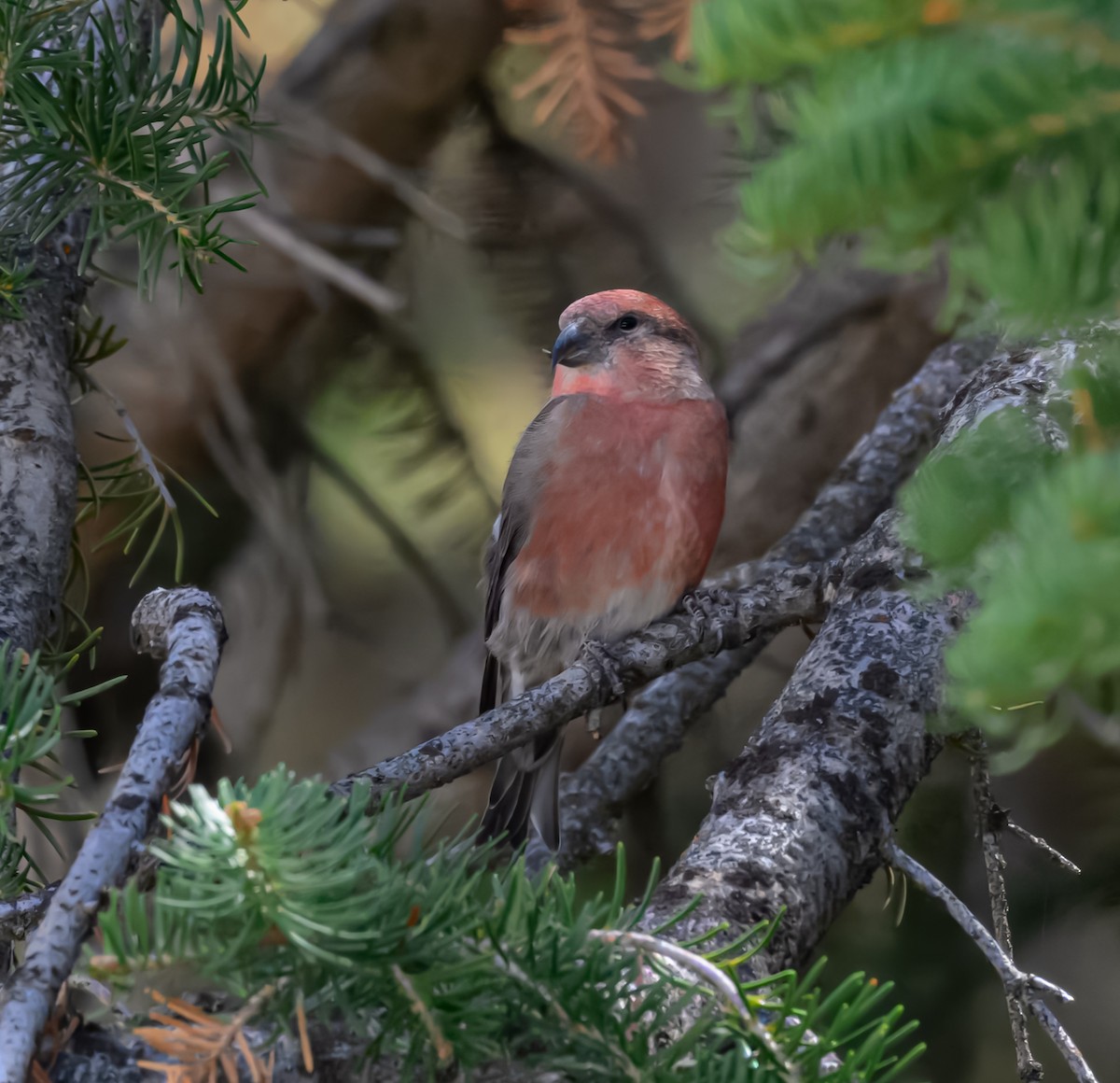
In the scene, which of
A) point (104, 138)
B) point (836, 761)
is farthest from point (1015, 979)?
point (104, 138)

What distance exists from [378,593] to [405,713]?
73cm

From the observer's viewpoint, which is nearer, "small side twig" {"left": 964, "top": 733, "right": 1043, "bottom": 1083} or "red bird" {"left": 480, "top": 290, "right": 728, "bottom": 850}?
"small side twig" {"left": 964, "top": 733, "right": 1043, "bottom": 1083}

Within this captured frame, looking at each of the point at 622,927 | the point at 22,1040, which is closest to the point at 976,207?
the point at 622,927

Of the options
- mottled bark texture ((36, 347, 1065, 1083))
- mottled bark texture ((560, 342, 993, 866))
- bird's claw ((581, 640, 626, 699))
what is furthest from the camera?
mottled bark texture ((560, 342, 993, 866))

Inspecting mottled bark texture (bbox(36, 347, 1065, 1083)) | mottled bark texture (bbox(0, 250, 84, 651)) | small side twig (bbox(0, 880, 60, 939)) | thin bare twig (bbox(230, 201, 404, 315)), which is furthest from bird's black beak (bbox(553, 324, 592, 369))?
small side twig (bbox(0, 880, 60, 939))

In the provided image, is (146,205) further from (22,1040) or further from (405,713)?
(405,713)

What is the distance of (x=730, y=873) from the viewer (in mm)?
1338

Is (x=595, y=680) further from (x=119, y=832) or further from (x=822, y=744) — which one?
(x=119, y=832)

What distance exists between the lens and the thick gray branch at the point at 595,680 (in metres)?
1.26

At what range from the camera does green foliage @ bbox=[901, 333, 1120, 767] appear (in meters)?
0.45

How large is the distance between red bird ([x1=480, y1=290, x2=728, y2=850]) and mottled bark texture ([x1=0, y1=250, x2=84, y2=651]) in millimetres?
999

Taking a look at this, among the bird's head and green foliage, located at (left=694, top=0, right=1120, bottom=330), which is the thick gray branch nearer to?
the bird's head

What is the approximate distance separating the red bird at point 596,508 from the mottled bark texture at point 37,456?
39.3 inches

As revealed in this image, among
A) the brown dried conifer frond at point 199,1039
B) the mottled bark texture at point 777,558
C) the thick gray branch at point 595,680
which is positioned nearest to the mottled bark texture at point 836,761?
the thick gray branch at point 595,680
